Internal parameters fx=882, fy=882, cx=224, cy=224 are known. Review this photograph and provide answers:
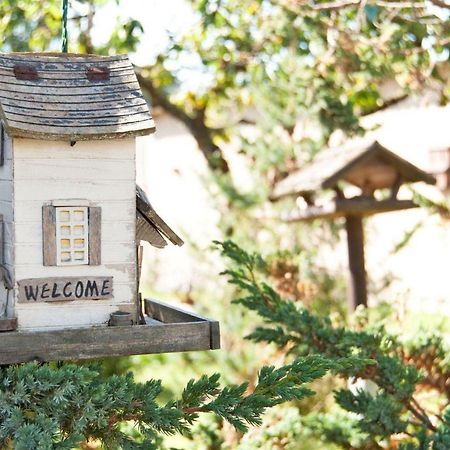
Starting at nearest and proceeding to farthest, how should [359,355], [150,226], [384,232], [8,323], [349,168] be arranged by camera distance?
[8,323] < [150,226] < [359,355] < [349,168] < [384,232]

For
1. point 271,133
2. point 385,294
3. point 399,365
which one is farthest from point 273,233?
point 399,365

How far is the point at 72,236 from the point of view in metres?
2.47

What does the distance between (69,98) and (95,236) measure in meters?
0.40

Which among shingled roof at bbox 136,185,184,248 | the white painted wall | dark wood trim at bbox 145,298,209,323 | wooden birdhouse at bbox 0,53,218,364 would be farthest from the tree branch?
wooden birdhouse at bbox 0,53,218,364

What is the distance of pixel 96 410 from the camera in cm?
239

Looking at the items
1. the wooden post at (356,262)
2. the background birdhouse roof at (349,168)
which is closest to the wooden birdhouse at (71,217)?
the background birdhouse roof at (349,168)

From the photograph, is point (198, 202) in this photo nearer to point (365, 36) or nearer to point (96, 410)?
point (365, 36)

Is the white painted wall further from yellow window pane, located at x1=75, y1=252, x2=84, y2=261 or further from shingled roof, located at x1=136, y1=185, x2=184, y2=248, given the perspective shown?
yellow window pane, located at x1=75, y1=252, x2=84, y2=261

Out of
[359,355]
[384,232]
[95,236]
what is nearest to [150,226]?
[95,236]

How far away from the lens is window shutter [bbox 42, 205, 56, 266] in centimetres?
244

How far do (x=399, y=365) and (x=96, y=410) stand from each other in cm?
144

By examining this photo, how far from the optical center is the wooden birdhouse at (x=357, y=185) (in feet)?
17.4

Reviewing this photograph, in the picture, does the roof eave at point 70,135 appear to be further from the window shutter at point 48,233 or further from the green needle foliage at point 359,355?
the green needle foliage at point 359,355

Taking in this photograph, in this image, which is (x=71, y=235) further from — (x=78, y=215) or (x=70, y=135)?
(x=70, y=135)
